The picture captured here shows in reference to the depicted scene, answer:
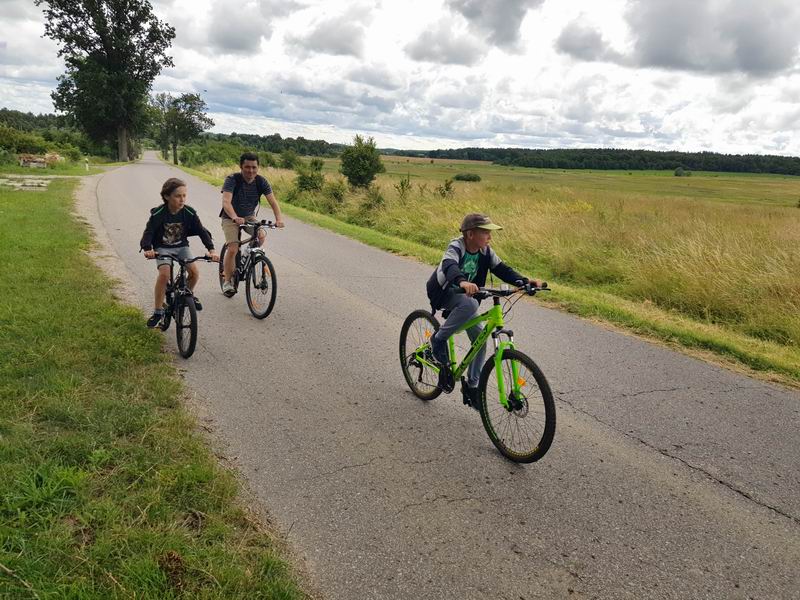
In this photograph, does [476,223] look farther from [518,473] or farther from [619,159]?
[619,159]

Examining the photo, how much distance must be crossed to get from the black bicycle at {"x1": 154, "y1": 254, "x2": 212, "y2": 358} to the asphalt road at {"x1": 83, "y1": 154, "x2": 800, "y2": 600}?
205 mm

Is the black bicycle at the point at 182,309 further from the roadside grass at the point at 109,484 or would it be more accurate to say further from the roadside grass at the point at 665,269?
the roadside grass at the point at 665,269

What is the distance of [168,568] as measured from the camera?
8.14 ft

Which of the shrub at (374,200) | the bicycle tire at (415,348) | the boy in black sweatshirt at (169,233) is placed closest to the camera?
the bicycle tire at (415,348)

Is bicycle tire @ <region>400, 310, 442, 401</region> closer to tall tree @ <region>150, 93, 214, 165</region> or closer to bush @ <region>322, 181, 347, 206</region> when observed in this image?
bush @ <region>322, 181, 347, 206</region>

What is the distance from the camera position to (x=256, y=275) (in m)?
7.08

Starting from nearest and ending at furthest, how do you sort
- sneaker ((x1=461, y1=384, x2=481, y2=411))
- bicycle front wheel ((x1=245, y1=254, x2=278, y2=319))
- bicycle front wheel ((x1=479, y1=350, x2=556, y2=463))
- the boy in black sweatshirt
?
bicycle front wheel ((x1=479, y1=350, x2=556, y2=463)) → sneaker ((x1=461, y1=384, x2=481, y2=411)) → the boy in black sweatshirt → bicycle front wheel ((x1=245, y1=254, x2=278, y2=319))

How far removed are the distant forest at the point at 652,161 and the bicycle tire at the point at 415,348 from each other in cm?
10656

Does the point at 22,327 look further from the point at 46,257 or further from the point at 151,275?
the point at 46,257

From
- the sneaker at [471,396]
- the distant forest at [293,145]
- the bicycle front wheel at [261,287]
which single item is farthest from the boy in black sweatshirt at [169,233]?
the distant forest at [293,145]

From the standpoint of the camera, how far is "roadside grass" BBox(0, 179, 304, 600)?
243 centimetres

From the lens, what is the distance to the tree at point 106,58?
50344 millimetres

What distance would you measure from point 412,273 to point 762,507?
7339 mm

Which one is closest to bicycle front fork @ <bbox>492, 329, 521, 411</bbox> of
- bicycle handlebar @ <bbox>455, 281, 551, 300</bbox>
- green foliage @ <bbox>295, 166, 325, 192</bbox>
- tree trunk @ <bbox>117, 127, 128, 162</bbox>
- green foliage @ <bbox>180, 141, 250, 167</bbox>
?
bicycle handlebar @ <bbox>455, 281, 551, 300</bbox>
